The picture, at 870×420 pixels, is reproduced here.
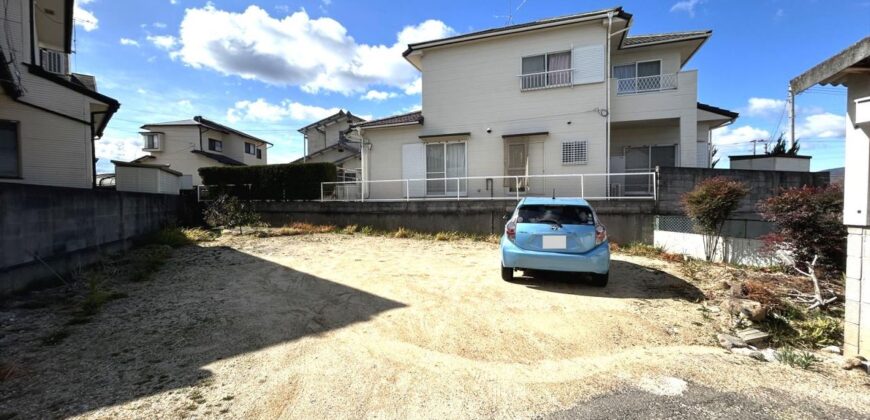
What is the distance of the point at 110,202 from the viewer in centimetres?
763

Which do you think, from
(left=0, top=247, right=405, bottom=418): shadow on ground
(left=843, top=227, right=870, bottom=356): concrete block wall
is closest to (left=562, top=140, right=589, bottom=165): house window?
(left=843, top=227, right=870, bottom=356): concrete block wall

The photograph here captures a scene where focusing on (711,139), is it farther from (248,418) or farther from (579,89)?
(248,418)

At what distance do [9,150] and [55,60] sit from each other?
569 centimetres

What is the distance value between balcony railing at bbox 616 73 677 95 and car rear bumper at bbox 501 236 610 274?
27.6 feet

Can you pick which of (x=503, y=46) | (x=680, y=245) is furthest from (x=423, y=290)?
(x=503, y=46)

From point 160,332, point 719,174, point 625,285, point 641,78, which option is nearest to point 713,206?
point 625,285

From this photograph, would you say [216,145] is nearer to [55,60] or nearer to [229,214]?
[55,60]

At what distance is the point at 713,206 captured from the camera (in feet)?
23.0

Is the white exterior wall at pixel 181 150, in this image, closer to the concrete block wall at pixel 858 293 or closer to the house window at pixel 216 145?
the house window at pixel 216 145

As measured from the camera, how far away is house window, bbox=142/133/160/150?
26656mm

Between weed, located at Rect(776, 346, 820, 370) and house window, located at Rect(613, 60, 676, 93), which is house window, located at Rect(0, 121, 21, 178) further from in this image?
house window, located at Rect(613, 60, 676, 93)

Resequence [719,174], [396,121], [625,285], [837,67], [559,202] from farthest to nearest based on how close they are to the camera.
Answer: [396,121] → [719,174] → [559,202] → [625,285] → [837,67]

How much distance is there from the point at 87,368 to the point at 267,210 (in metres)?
10.4

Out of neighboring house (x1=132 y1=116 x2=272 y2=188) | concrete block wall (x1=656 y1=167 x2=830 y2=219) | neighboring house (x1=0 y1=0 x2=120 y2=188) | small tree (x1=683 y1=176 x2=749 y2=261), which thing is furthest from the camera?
neighboring house (x1=132 y1=116 x2=272 y2=188)
